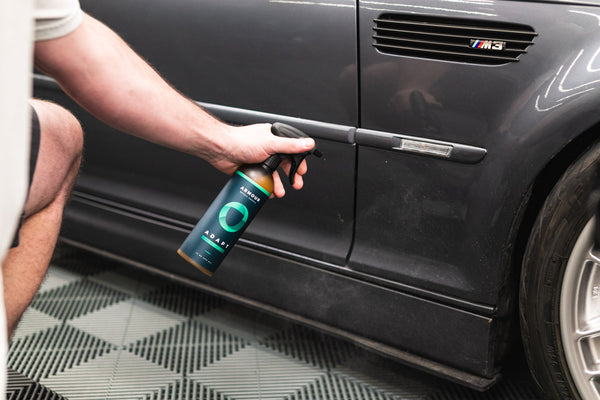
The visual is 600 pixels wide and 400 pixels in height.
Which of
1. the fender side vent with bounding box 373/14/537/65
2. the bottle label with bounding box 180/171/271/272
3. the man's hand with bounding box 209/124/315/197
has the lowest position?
the bottle label with bounding box 180/171/271/272

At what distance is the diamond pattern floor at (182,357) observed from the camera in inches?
66.6

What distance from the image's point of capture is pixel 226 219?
1.37 metres

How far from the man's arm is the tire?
1.71ft

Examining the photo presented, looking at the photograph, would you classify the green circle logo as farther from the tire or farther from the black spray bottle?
the tire

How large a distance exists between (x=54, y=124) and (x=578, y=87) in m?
1.02

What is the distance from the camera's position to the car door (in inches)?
58.9

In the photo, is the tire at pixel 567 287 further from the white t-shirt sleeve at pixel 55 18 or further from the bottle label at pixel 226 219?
the white t-shirt sleeve at pixel 55 18

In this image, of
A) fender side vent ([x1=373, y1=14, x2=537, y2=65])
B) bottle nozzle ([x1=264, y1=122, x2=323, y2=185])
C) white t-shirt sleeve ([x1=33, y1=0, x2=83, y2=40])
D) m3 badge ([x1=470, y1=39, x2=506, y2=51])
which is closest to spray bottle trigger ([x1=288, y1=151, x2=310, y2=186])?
bottle nozzle ([x1=264, y1=122, x2=323, y2=185])

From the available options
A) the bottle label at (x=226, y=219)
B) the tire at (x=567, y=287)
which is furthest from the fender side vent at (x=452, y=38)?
the bottle label at (x=226, y=219)

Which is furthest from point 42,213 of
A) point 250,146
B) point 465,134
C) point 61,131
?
point 465,134

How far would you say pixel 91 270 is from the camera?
7.73ft

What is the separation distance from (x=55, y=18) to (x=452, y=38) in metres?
0.78

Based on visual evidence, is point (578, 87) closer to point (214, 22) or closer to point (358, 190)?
point (358, 190)

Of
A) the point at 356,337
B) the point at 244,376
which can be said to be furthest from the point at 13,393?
the point at 356,337
